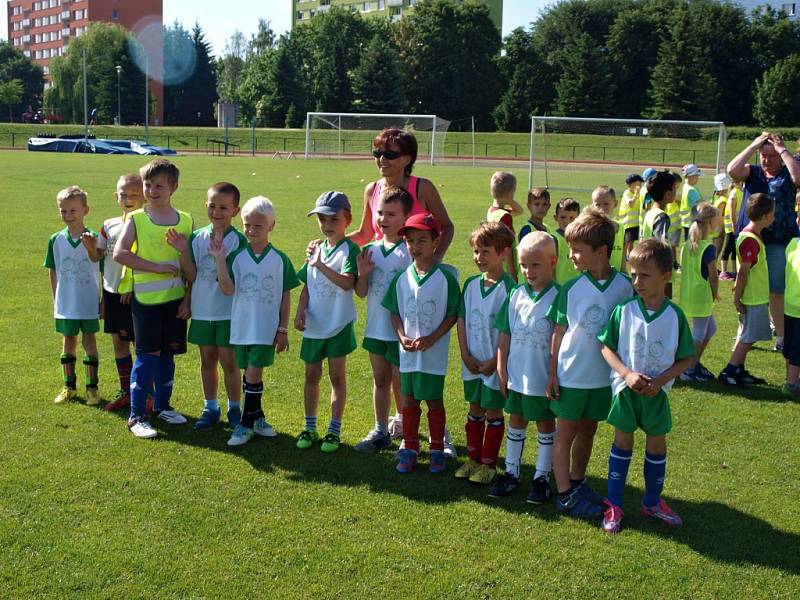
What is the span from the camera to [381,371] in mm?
5422

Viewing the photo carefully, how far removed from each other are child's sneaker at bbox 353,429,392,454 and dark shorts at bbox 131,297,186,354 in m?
1.42

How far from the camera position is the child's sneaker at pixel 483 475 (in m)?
4.90

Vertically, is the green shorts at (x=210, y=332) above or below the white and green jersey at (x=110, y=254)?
below

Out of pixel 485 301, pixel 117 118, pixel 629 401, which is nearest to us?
pixel 629 401

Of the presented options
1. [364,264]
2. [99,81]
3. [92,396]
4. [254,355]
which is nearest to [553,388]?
[364,264]

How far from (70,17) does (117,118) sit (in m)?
45.9

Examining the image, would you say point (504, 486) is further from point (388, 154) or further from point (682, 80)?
point (682, 80)

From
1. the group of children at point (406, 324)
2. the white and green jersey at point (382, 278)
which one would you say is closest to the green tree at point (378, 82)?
the group of children at point (406, 324)

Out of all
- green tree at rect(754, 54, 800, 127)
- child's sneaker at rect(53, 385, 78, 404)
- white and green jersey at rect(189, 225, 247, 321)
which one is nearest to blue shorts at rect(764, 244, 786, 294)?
white and green jersey at rect(189, 225, 247, 321)

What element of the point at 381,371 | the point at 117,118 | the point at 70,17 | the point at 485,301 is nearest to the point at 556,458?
the point at 485,301

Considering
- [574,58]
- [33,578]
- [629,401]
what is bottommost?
[33,578]

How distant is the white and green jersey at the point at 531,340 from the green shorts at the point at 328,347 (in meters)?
1.21

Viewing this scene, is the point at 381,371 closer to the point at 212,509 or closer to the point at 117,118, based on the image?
the point at 212,509

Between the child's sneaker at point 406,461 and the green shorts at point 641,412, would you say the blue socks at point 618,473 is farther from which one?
the child's sneaker at point 406,461
